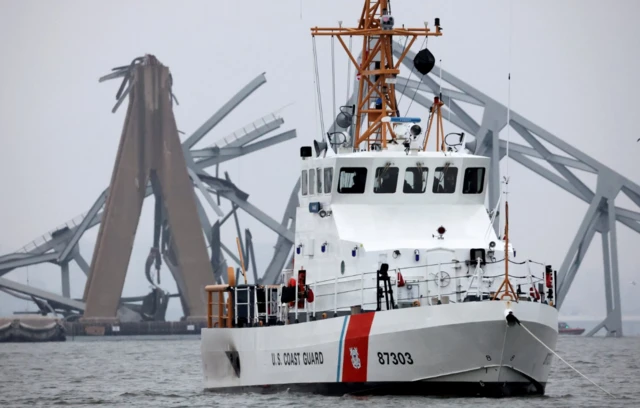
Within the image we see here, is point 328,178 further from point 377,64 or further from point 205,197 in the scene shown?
point 205,197

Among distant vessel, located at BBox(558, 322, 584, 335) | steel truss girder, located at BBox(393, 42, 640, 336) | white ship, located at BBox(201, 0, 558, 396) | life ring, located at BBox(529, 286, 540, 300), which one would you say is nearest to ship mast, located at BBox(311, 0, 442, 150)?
white ship, located at BBox(201, 0, 558, 396)

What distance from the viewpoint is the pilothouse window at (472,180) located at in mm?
32969

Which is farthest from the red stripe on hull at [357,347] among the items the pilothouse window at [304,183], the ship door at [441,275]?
the pilothouse window at [304,183]

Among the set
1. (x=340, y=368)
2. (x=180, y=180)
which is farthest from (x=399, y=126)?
(x=180, y=180)

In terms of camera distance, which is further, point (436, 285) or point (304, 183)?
point (304, 183)

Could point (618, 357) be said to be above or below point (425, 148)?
below

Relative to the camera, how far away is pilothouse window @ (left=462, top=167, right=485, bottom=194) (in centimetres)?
3297

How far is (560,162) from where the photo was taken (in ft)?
297

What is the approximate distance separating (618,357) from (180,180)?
4177cm

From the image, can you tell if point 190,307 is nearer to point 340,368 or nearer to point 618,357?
point 618,357

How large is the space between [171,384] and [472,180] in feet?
41.7

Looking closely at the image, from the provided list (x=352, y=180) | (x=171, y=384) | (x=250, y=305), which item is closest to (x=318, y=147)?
(x=352, y=180)

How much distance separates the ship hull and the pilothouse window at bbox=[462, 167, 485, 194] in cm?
385

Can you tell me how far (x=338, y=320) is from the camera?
100 ft
